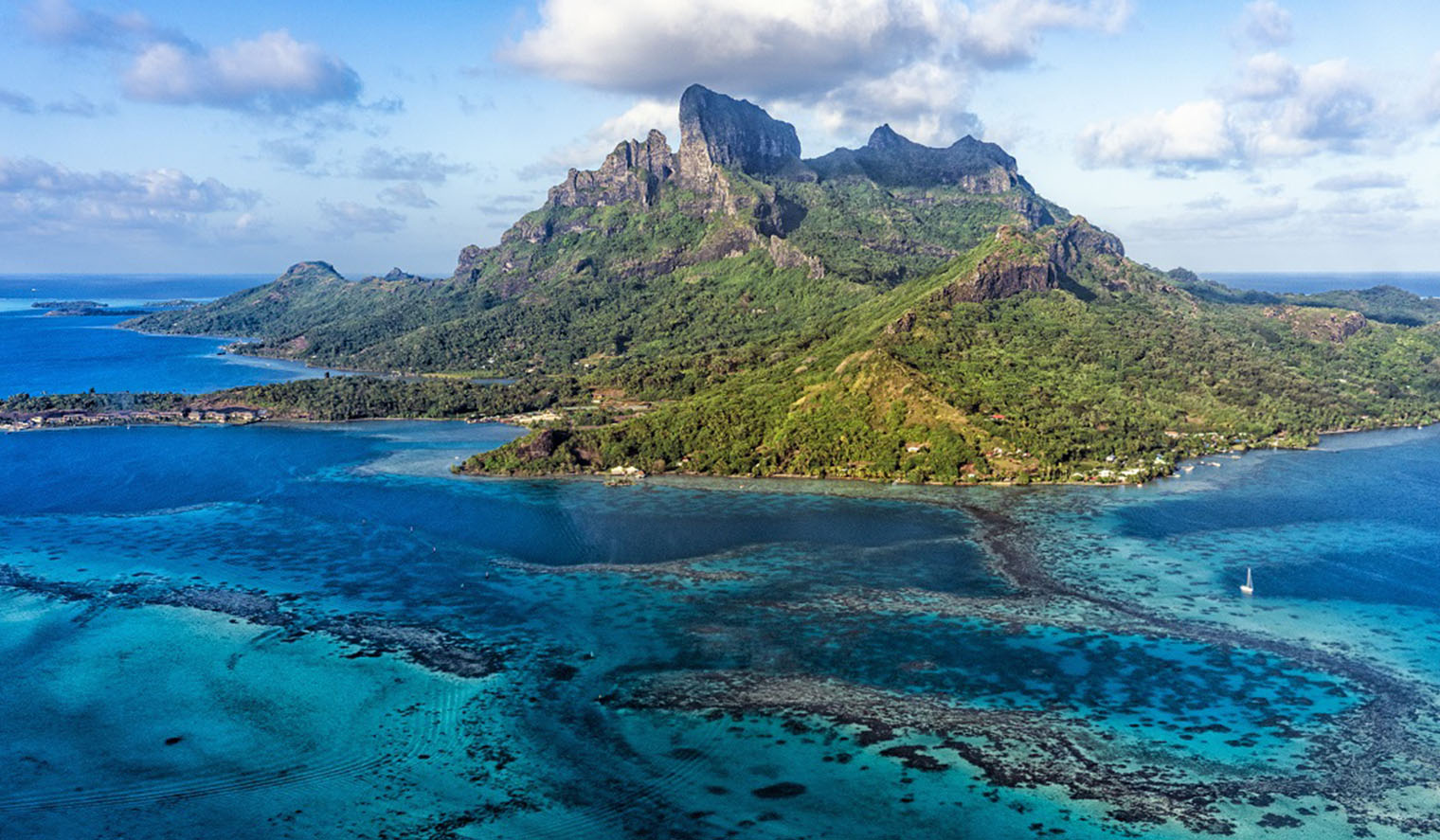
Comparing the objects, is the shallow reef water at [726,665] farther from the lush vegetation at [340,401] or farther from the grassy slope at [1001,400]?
the lush vegetation at [340,401]

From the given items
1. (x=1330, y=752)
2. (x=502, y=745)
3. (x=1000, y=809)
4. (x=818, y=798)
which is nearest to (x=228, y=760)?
(x=502, y=745)

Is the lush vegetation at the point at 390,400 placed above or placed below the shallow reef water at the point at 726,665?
above

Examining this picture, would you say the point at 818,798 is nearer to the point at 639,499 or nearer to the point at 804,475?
the point at 639,499

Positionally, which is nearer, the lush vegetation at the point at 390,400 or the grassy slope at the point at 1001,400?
the grassy slope at the point at 1001,400

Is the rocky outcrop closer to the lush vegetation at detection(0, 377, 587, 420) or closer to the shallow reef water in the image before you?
the shallow reef water

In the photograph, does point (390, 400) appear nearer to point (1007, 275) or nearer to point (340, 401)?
point (340, 401)

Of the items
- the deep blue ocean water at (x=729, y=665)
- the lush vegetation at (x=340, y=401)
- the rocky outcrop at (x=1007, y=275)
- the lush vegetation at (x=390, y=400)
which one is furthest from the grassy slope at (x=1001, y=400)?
the lush vegetation at (x=340, y=401)

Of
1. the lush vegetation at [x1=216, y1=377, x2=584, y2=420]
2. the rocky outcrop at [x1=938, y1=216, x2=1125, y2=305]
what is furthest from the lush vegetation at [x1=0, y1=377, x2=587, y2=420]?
the rocky outcrop at [x1=938, y1=216, x2=1125, y2=305]

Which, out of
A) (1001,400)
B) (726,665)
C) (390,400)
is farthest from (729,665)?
(390,400)
